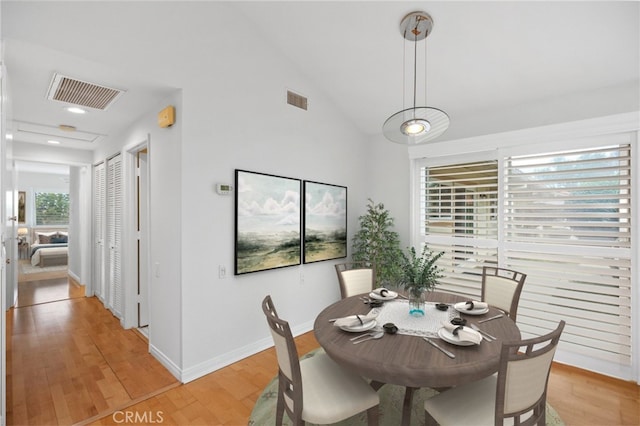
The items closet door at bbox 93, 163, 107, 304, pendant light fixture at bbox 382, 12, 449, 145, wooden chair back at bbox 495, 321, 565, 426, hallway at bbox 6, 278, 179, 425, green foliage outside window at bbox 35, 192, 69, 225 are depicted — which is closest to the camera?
wooden chair back at bbox 495, 321, 565, 426

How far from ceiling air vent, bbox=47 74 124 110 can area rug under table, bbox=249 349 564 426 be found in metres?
2.86

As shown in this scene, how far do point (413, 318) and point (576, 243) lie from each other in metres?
2.07

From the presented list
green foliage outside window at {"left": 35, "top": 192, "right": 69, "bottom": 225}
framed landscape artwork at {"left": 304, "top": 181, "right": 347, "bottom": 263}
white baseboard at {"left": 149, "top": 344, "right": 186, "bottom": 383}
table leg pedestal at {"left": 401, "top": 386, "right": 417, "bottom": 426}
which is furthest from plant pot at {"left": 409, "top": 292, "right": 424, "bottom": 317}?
green foliage outside window at {"left": 35, "top": 192, "right": 69, "bottom": 225}

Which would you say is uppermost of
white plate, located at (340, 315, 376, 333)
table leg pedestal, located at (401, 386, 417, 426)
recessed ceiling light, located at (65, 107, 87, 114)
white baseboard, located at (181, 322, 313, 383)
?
recessed ceiling light, located at (65, 107, 87, 114)

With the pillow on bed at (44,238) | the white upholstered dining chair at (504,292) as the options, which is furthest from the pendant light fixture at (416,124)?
the pillow on bed at (44,238)

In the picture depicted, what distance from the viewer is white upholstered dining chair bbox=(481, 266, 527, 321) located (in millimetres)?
2486

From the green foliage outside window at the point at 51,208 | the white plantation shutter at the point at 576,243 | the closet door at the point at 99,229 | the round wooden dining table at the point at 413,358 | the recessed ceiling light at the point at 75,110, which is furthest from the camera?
the green foliage outside window at the point at 51,208

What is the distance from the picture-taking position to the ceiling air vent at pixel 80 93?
96.9 inches

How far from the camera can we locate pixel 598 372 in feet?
9.02

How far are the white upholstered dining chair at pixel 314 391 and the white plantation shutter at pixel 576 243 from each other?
7.90ft

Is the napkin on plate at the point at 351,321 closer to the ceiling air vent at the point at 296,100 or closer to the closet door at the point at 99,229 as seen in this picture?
the ceiling air vent at the point at 296,100

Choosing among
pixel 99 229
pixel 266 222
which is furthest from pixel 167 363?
pixel 99 229

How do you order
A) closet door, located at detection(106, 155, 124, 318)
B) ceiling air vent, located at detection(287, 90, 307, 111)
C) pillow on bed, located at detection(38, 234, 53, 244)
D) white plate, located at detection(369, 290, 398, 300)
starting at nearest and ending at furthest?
white plate, located at detection(369, 290, 398, 300), ceiling air vent, located at detection(287, 90, 307, 111), closet door, located at detection(106, 155, 124, 318), pillow on bed, located at detection(38, 234, 53, 244)

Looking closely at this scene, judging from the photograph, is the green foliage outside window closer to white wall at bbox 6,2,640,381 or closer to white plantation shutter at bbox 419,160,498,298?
white wall at bbox 6,2,640,381
